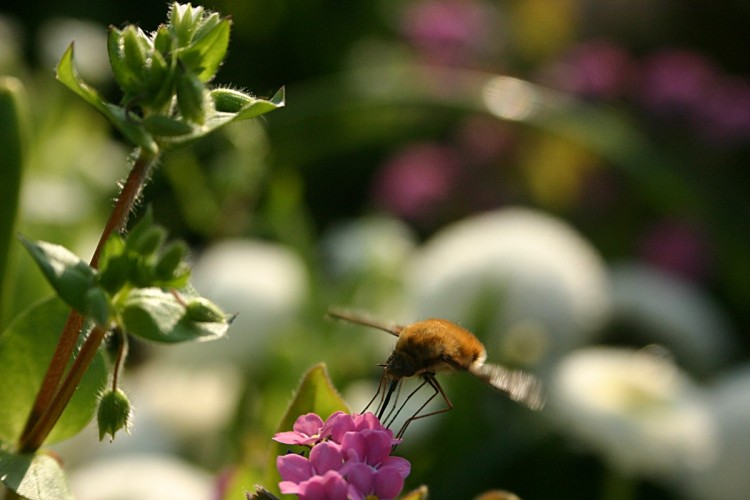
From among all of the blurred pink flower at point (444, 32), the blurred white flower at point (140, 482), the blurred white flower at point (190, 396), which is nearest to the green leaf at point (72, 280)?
the blurred white flower at point (140, 482)

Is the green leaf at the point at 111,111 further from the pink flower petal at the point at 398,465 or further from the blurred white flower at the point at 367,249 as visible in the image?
the blurred white flower at the point at 367,249

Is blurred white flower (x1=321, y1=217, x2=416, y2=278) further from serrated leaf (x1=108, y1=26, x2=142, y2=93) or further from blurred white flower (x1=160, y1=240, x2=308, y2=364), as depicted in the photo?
serrated leaf (x1=108, y1=26, x2=142, y2=93)

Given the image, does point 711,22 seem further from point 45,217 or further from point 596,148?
point 45,217

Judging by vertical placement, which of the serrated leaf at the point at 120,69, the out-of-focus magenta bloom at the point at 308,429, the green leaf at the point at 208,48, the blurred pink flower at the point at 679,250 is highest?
the blurred pink flower at the point at 679,250

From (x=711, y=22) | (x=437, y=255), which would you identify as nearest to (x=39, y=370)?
(x=437, y=255)

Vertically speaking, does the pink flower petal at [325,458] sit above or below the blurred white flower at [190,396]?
below

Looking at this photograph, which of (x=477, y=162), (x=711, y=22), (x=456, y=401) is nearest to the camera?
(x=456, y=401)

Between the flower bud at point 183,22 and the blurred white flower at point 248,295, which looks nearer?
the flower bud at point 183,22

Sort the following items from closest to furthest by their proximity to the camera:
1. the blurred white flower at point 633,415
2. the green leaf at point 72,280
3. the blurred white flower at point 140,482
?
the green leaf at point 72,280, the blurred white flower at point 140,482, the blurred white flower at point 633,415
